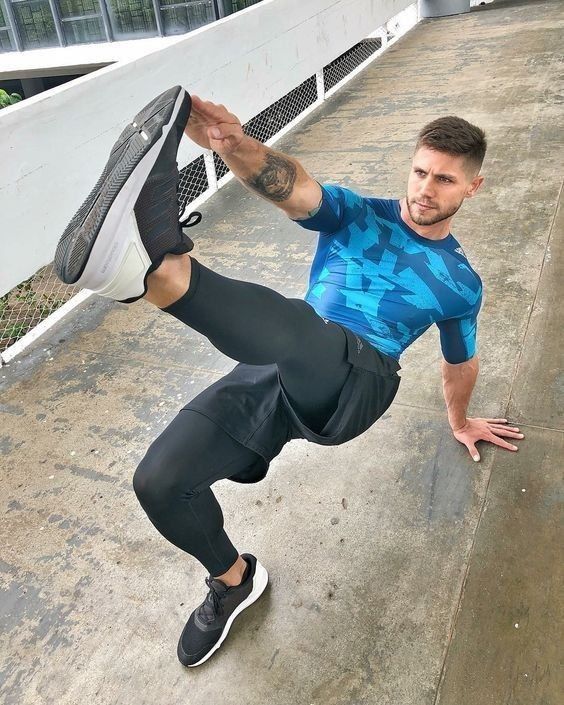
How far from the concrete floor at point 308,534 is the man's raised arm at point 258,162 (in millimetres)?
946

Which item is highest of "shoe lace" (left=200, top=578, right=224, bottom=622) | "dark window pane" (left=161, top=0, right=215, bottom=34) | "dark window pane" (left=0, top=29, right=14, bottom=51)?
"dark window pane" (left=161, top=0, right=215, bottom=34)

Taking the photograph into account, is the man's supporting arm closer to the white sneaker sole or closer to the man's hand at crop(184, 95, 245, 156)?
the man's hand at crop(184, 95, 245, 156)

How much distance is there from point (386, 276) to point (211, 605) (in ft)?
3.37

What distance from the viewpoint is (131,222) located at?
1253mm

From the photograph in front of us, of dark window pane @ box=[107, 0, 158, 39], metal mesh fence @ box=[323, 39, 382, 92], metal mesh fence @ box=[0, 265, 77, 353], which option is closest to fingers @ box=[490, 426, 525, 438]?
metal mesh fence @ box=[0, 265, 77, 353]

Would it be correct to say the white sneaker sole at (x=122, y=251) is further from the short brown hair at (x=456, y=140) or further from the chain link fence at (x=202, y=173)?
the short brown hair at (x=456, y=140)

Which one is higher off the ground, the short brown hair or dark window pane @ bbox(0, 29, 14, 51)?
the short brown hair

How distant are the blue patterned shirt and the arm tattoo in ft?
0.33

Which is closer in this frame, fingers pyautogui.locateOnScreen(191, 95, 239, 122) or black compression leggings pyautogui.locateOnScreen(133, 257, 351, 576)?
black compression leggings pyautogui.locateOnScreen(133, 257, 351, 576)

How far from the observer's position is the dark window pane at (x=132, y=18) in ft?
29.0

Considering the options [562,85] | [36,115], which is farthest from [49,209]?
[562,85]

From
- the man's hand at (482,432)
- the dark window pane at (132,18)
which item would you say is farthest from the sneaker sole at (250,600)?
the dark window pane at (132,18)

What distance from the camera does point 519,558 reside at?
170cm

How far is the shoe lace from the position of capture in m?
1.59
